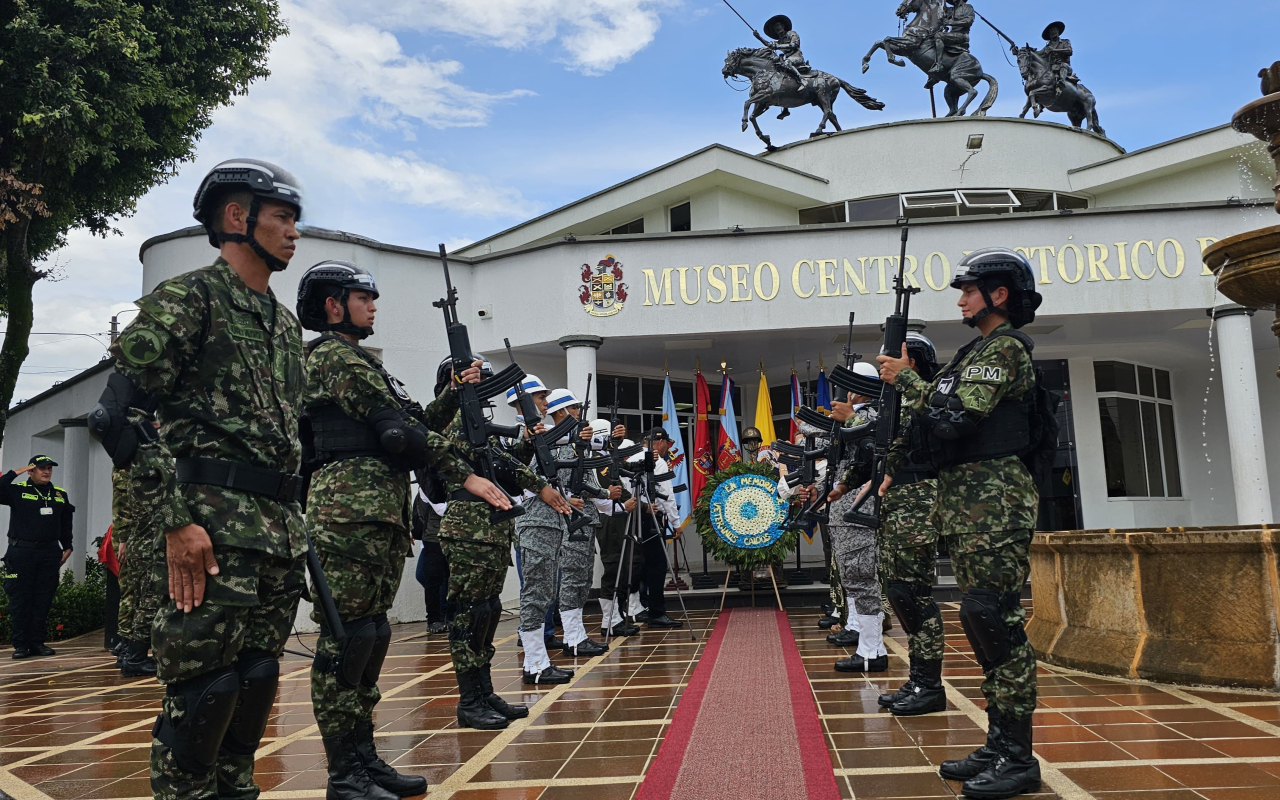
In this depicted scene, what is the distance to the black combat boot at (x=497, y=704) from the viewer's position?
533 cm

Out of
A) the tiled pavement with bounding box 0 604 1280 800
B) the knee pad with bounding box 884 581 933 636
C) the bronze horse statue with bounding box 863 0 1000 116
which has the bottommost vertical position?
the tiled pavement with bounding box 0 604 1280 800

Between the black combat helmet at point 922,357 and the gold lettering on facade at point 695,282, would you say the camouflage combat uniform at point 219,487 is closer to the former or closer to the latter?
the black combat helmet at point 922,357

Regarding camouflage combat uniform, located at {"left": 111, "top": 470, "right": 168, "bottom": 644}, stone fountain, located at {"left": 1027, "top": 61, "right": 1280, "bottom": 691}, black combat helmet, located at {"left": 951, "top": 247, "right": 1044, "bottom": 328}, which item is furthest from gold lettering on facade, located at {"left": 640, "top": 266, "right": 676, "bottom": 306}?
black combat helmet, located at {"left": 951, "top": 247, "right": 1044, "bottom": 328}

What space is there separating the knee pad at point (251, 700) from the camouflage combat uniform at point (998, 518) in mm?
2841

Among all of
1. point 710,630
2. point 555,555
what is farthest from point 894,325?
point 710,630

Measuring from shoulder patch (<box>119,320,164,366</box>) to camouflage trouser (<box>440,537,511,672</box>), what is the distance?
118 inches

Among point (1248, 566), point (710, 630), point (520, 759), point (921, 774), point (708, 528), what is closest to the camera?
point (921, 774)

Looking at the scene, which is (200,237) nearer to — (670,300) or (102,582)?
(102,582)

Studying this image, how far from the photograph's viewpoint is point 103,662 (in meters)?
9.69

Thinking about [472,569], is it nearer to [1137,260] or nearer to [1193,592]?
[1193,592]

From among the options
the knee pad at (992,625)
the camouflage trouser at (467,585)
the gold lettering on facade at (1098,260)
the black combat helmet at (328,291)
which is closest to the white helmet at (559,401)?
the camouflage trouser at (467,585)

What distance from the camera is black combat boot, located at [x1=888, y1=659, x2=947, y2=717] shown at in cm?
513

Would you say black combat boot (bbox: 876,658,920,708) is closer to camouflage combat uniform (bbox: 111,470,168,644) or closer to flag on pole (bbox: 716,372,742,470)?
camouflage combat uniform (bbox: 111,470,168,644)

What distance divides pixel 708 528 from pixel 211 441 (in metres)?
8.97
